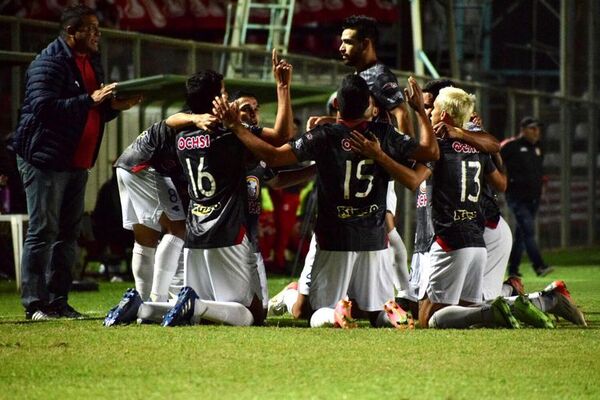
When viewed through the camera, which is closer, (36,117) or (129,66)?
(36,117)

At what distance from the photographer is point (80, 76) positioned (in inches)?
455

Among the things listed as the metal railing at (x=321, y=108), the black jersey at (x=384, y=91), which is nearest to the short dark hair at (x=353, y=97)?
the black jersey at (x=384, y=91)

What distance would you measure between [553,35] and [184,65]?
80.2 ft

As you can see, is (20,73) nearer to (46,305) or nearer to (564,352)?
(46,305)

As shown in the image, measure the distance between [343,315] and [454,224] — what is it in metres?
1.16

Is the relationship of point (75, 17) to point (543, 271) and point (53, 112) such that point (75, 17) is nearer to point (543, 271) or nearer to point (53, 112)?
point (53, 112)

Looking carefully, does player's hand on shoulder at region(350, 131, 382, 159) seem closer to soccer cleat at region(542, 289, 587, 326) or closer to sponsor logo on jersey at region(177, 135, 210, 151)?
sponsor logo on jersey at region(177, 135, 210, 151)

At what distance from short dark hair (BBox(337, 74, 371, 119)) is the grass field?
4.80 ft

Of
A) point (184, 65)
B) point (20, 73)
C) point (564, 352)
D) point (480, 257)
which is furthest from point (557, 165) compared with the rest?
point (564, 352)

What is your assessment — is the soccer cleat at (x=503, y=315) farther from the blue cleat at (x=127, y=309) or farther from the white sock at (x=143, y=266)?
the white sock at (x=143, y=266)

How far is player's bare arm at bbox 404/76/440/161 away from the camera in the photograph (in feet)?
34.0

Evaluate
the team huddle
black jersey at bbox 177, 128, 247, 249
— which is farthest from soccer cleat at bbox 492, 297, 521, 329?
black jersey at bbox 177, 128, 247, 249

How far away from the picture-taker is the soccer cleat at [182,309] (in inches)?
402

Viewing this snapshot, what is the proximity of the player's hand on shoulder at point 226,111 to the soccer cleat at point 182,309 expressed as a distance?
3.68 feet
